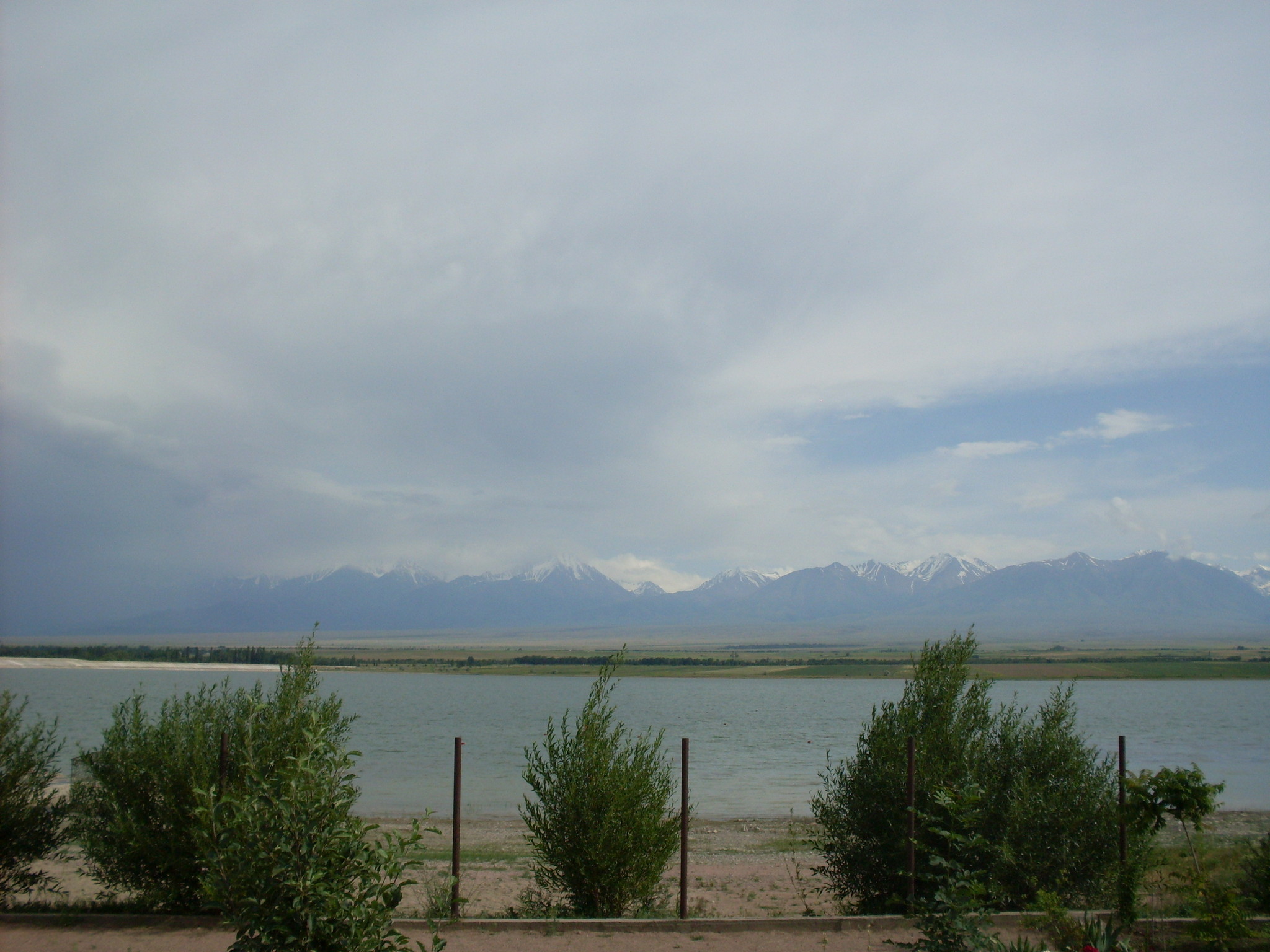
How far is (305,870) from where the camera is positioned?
4473 mm

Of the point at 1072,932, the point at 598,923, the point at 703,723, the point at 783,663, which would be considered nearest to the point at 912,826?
the point at 1072,932

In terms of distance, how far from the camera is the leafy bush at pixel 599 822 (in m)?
9.20

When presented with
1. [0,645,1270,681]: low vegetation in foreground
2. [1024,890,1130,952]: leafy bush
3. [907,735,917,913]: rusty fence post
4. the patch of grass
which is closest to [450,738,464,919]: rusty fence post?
[907,735,917,913]: rusty fence post

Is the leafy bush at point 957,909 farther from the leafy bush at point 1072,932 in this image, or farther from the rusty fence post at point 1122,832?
the rusty fence post at point 1122,832

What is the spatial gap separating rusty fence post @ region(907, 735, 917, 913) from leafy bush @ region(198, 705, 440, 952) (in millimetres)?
5999

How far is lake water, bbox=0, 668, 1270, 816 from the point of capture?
105 ft

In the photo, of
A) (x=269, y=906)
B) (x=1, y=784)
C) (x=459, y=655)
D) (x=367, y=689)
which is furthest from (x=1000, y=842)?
(x=459, y=655)

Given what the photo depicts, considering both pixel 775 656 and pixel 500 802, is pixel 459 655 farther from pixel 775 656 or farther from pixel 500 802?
pixel 500 802

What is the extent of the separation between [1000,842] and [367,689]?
8673 cm

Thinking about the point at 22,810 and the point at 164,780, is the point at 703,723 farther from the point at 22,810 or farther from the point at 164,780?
the point at 164,780

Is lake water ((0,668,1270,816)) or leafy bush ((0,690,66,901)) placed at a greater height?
leafy bush ((0,690,66,901))

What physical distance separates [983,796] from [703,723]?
169ft

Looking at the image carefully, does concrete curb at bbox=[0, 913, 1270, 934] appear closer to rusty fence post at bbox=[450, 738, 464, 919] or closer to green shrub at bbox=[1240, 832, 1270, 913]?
rusty fence post at bbox=[450, 738, 464, 919]

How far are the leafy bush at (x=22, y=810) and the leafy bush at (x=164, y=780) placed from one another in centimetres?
41
